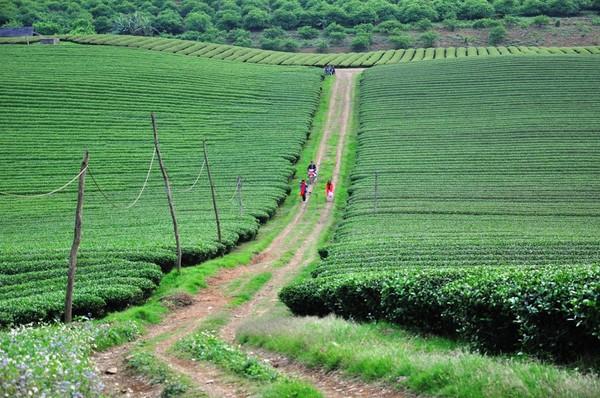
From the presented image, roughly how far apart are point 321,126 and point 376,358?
57.7 metres

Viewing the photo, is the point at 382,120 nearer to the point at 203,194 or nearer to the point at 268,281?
the point at 203,194

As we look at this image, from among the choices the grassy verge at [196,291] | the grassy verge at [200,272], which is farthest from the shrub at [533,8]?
the grassy verge at [196,291]

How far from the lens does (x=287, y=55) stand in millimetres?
107938

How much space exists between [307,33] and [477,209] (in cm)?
9634

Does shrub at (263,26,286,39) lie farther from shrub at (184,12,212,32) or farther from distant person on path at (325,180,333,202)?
distant person on path at (325,180,333,202)

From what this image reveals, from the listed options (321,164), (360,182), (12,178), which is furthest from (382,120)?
(12,178)

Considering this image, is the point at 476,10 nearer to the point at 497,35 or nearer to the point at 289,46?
the point at 497,35

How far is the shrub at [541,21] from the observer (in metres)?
124

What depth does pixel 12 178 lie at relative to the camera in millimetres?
49969

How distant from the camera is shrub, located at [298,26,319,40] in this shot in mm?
131500

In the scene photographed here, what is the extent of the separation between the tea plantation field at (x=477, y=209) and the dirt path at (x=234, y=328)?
1856 mm

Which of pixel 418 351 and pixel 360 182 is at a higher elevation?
pixel 418 351

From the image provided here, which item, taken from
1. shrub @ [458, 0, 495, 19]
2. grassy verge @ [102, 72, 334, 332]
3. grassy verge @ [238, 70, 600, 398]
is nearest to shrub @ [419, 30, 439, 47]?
shrub @ [458, 0, 495, 19]

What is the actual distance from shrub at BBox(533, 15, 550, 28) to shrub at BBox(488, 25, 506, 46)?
7.82m
